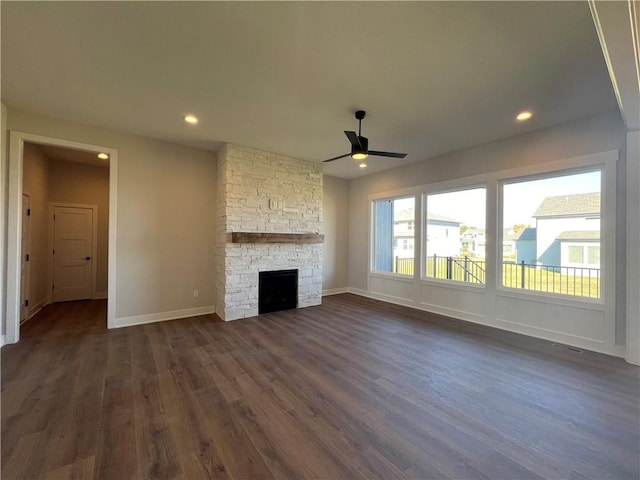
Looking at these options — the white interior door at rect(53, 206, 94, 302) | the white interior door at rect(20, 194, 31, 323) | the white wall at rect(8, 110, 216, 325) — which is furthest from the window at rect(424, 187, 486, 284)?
the white interior door at rect(53, 206, 94, 302)

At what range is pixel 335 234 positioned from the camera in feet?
23.6

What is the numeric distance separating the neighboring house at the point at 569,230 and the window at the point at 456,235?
2.58 ft

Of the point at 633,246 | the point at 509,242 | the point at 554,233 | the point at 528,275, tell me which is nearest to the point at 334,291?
the point at 509,242

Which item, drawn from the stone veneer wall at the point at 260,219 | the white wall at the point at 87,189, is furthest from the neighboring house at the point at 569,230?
the white wall at the point at 87,189

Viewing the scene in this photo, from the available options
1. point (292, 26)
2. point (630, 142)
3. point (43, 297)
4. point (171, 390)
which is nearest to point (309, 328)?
point (171, 390)

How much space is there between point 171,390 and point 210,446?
0.92m

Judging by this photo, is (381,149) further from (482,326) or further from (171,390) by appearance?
(171,390)

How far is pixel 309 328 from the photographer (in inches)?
168

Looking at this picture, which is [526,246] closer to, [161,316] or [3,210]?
[161,316]

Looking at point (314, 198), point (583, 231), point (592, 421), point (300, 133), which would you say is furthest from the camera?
point (314, 198)

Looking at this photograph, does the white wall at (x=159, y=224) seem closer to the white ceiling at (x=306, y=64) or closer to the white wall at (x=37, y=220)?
the white ceiling at (x=306, y=64)

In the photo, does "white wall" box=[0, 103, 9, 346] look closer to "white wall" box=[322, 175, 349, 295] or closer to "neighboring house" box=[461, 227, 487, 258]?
"white wall" box=[322, 175, 349, 295]

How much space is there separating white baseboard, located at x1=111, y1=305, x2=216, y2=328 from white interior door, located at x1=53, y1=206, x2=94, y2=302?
2.88 m

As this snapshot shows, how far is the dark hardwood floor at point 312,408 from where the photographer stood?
1.69m
